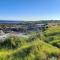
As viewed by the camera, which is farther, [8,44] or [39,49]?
[8,44]

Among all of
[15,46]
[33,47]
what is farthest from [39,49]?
[15,46]

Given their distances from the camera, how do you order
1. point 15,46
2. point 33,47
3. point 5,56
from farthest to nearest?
point 15,46, point 33,47, point 5,56

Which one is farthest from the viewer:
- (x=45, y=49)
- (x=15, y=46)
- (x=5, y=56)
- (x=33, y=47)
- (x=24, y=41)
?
(x=24, y=41)

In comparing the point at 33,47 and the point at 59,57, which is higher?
the point at 33,47

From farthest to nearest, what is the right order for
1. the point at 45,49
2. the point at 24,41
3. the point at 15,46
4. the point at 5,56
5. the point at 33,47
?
the point at 24,41 → the point at 15,46 → the point at 45,49 → the point at 33,47 → the point at 5,56

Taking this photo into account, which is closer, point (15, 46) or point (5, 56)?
point (5, 56)

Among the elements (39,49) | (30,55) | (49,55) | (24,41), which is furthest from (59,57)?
(24,41)

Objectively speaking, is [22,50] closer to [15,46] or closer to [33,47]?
[33,47]

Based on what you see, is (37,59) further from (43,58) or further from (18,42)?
(18,42)

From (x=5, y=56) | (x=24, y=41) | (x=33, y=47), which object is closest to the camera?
(x=5, y=56)
